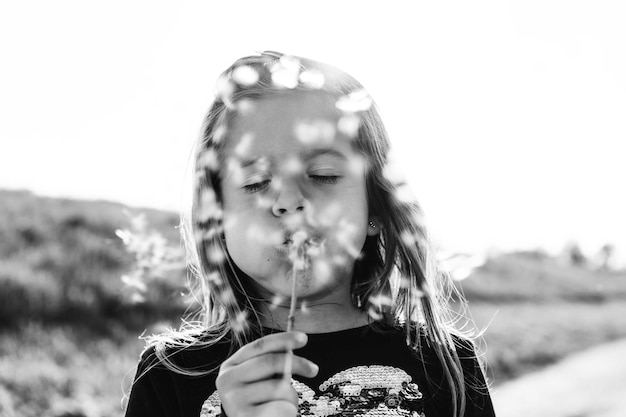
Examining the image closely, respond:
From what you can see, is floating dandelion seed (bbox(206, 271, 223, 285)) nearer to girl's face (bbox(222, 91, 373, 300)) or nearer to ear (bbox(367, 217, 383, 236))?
girl's face (bbox(222, 91, 373, 300))

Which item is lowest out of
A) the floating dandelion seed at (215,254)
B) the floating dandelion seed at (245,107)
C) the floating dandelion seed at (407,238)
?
the floating dandelion seed at (215,254)

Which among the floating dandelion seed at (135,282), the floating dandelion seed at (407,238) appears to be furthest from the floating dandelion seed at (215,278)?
the floating dandelion seed at (135,282)

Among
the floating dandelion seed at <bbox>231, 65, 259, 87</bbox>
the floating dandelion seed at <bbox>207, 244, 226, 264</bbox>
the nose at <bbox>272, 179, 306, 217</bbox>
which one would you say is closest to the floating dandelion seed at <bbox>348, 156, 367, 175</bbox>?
the nose at <bbox>272, 179, 306, 217</bbox>

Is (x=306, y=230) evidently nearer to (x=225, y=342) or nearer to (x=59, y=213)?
(x=225, y=342)

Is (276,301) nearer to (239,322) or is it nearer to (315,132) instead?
(239,322)

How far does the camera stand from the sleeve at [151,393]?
1.70m

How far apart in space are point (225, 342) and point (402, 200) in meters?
0.60

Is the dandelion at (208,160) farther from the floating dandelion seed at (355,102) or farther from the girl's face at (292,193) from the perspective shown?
the floating dandelion seed at (355,102)

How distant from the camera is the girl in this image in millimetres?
1669

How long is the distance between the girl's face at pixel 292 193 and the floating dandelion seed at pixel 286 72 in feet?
0.14

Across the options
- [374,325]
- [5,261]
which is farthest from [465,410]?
[5,261]

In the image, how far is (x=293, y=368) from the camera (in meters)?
1.23

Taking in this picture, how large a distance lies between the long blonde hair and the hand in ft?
1.74

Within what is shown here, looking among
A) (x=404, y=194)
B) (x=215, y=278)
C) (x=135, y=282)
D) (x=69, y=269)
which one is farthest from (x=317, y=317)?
(x=69, y=269)
